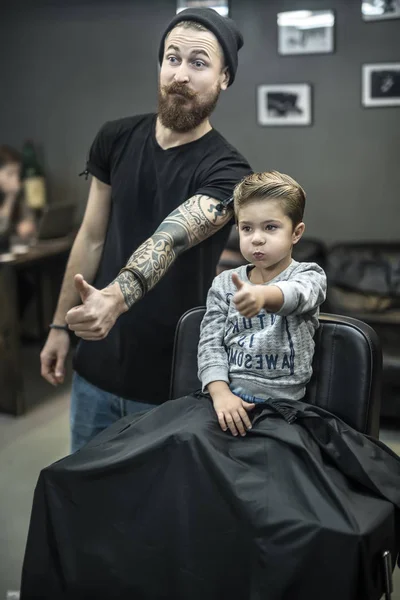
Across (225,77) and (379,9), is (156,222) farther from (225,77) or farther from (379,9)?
(379,9)

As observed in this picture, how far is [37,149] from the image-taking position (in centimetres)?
509

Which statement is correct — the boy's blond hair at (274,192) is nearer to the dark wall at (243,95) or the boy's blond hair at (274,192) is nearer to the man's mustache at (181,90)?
the man's mustache at (181,90)

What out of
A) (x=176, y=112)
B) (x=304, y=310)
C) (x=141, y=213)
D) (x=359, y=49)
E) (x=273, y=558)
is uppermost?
(x=359, y=49)

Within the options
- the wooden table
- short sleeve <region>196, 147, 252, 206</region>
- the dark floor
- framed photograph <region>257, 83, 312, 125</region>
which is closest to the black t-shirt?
short sleeve <region>196, 147, 252, 206</region>

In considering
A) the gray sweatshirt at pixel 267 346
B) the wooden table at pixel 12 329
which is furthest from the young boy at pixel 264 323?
the wooden table at pixel 12 329

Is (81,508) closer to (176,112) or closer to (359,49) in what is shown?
(176,112)

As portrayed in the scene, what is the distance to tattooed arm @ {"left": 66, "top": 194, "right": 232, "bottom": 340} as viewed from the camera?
135cm

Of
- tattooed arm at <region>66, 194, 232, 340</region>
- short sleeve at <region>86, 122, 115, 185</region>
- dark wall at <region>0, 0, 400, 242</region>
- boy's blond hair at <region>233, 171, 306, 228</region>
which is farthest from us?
dark wall at <region>0, 0, 400, 242</region>

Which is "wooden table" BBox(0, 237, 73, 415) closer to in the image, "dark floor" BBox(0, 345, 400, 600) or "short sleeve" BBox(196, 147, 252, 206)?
"dark floor" BBox(0, 345, 400, 600)

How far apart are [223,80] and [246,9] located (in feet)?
9.44

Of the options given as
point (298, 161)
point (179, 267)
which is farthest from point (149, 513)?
point (298, 161)

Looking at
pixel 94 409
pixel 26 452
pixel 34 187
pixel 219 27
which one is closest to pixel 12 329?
pixel 26 452

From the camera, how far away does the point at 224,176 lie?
66.7 inches

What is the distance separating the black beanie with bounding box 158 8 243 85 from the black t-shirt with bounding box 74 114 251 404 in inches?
7.5
